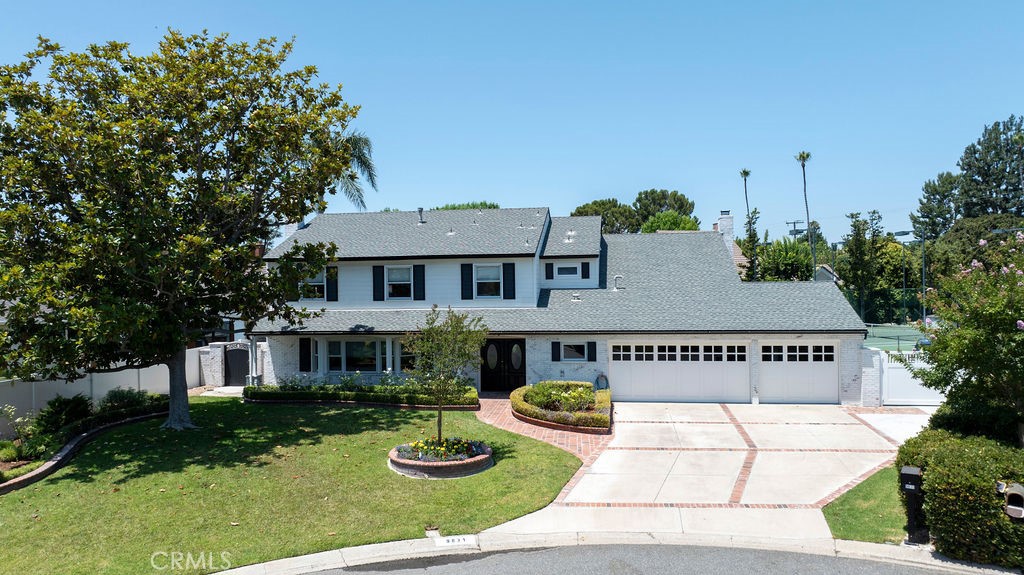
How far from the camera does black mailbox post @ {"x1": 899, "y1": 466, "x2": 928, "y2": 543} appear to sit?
9.45m

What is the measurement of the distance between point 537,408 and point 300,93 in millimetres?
11738

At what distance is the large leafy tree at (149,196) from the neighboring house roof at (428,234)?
618cm

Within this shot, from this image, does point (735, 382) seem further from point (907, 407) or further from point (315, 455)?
point (315, 455)

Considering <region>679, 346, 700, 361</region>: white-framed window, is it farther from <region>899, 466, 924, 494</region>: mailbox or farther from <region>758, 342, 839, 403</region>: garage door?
<region>899, 466, 924, 494</region>: mailbox

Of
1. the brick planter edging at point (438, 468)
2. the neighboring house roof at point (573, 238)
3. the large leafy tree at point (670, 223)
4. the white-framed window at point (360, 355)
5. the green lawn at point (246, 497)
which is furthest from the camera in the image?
the large leafy tree at point (670, 223)

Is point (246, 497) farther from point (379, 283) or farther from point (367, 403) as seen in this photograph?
point (379, 283)

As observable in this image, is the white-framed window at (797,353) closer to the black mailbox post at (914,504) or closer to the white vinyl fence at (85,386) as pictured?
the black mailbox post at (914,504)

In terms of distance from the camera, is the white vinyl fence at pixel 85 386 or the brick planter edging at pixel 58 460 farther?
the white vinyl fence at pixel 85 386

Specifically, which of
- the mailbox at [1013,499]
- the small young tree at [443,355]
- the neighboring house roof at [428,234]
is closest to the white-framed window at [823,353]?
the neighboring house roof at [428,234]

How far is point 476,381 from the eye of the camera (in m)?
23.3

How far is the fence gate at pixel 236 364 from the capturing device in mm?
26250

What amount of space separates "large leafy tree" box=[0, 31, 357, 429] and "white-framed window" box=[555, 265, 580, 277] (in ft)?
35.0

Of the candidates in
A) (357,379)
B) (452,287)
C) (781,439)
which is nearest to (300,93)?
(452,287)

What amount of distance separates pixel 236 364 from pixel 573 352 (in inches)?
593
